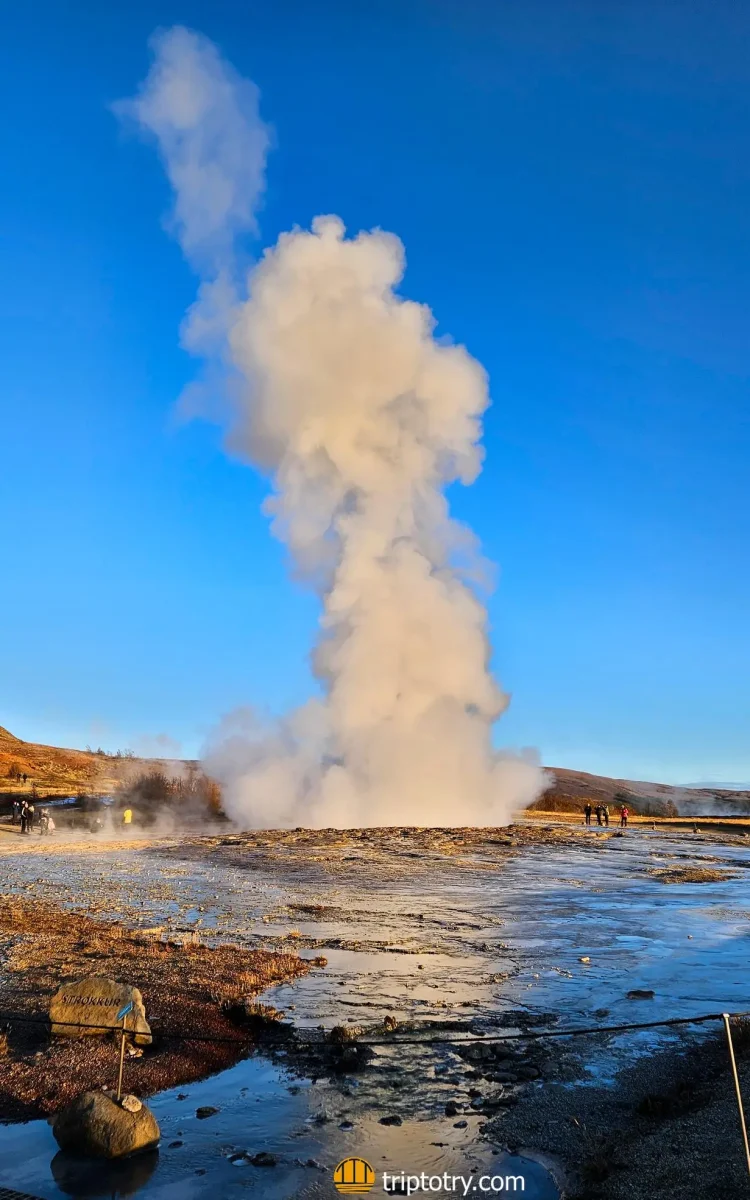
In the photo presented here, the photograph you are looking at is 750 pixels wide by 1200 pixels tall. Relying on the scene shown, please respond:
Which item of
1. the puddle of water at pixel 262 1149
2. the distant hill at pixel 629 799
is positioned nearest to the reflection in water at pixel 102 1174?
the puddle of water at pixel 262 1149

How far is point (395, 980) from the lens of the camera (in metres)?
14.4

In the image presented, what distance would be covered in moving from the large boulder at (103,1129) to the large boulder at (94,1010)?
7.70 feet

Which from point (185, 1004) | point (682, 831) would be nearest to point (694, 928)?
point (185, 1004)

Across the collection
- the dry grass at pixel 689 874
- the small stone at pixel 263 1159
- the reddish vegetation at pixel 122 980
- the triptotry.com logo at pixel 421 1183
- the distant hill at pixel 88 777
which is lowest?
the triptotry.com logo at pixel 421 1183

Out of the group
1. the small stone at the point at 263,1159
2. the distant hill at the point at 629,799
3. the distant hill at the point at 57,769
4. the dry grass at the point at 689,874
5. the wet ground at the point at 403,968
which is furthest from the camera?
the distant hill at the point at 629,799

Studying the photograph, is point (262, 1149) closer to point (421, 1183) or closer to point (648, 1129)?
point (421, 1183)

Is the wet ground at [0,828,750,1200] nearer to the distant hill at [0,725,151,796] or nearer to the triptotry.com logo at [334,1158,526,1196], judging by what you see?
the triptotry.com logo at [334,1158,526,1196]

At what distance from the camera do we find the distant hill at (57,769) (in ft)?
228

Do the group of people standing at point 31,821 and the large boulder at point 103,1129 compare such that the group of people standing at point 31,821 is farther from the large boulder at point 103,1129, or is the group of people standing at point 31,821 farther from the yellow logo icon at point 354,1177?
the yellow logo icon at point 354,1177

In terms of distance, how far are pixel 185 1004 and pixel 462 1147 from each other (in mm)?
5721

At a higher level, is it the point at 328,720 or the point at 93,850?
the point at 328,720

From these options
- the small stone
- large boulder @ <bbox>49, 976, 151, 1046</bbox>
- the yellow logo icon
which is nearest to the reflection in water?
the small stone

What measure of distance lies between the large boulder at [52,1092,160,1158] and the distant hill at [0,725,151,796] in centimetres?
6038

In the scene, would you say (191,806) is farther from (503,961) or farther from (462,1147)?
(462,1147)
